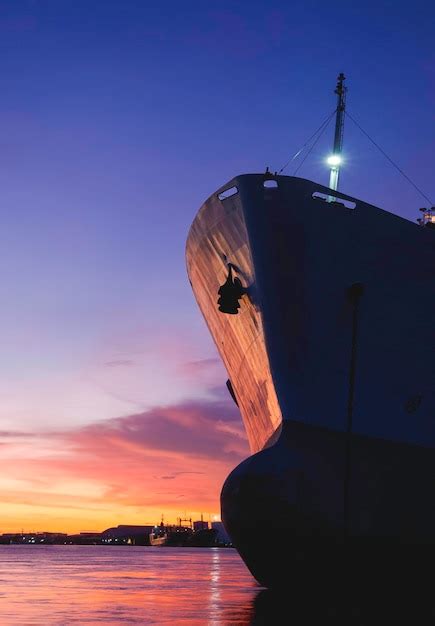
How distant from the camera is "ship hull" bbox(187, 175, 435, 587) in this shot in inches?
485

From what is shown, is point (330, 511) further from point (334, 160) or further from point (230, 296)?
point (334, 160)

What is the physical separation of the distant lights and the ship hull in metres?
4.64

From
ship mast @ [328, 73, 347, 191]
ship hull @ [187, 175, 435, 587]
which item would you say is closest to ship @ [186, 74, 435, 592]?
ship hull @ [187, 175, 435, 587]

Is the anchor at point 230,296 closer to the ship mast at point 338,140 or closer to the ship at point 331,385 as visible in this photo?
the ship at point 331,385

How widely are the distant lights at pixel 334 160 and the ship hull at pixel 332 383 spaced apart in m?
4.64

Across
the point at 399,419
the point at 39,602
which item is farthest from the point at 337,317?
the point at 39,602

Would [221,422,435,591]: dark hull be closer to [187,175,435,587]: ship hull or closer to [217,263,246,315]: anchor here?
[187,175,435,587]: ship hull

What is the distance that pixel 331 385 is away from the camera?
13172 millimetres

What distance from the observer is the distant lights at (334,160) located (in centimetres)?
1853

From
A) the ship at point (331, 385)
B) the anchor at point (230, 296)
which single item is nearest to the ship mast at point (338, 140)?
the ship at point (331, 385)

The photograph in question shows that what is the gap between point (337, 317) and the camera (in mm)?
13516

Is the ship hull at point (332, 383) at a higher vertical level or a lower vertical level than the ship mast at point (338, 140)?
lower

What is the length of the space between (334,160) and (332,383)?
24.0ft

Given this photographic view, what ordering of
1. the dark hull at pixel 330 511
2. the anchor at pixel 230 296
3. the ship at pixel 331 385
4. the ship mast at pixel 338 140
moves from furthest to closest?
the ship mast at pixel 338 140
the anchor at pixel 230 296
the ship at pixel 331 385
the dark hull at pixel 330 511
